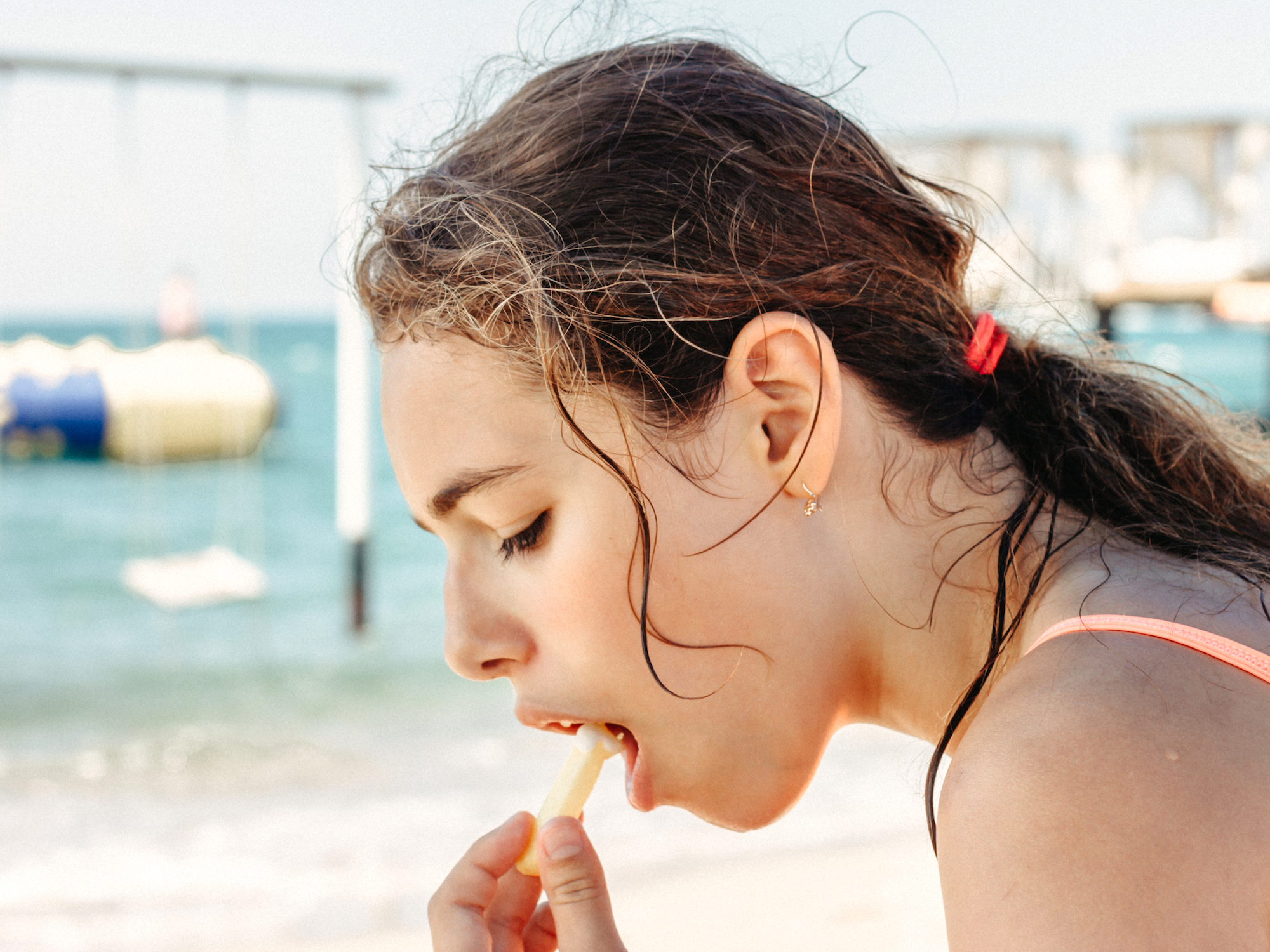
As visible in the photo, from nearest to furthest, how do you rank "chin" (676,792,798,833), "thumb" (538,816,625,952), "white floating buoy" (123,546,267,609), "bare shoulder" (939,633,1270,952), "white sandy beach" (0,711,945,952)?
"bare shoulder" (939,633,1270,952)
"thumb" (538,816,625,952)
"chin" (676,792,798,833)
"white sandy beach" (0,711,945,952)
"white floating buoy" (123,546,267,609)

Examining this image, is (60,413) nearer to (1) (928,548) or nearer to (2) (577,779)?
(2) (577,779)

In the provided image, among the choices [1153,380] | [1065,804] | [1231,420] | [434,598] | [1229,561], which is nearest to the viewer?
[1065,804]

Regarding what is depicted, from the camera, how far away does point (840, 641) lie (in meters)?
1.25

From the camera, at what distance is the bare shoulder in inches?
30.4

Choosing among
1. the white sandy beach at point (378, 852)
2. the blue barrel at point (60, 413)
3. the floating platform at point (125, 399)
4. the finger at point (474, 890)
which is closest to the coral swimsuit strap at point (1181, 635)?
the finger at point (474, 890)

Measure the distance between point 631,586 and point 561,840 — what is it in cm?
30

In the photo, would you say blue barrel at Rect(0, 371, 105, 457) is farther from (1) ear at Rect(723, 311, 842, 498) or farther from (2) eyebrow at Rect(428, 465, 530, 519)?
(1) ear at Rect(723, 311, 842, 498)

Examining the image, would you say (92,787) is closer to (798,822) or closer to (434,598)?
(798,822)

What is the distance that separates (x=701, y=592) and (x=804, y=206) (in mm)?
452

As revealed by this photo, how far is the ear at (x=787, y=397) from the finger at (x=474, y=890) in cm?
59

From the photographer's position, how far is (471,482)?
120 cm

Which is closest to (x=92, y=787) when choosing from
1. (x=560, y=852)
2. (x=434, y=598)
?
(x=560, y=852)

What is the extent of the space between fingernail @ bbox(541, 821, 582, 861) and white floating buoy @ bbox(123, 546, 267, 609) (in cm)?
854

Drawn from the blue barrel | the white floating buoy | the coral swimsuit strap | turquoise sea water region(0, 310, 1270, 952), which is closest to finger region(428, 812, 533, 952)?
turquoise sea water region(0, 310, 1270, 952)
